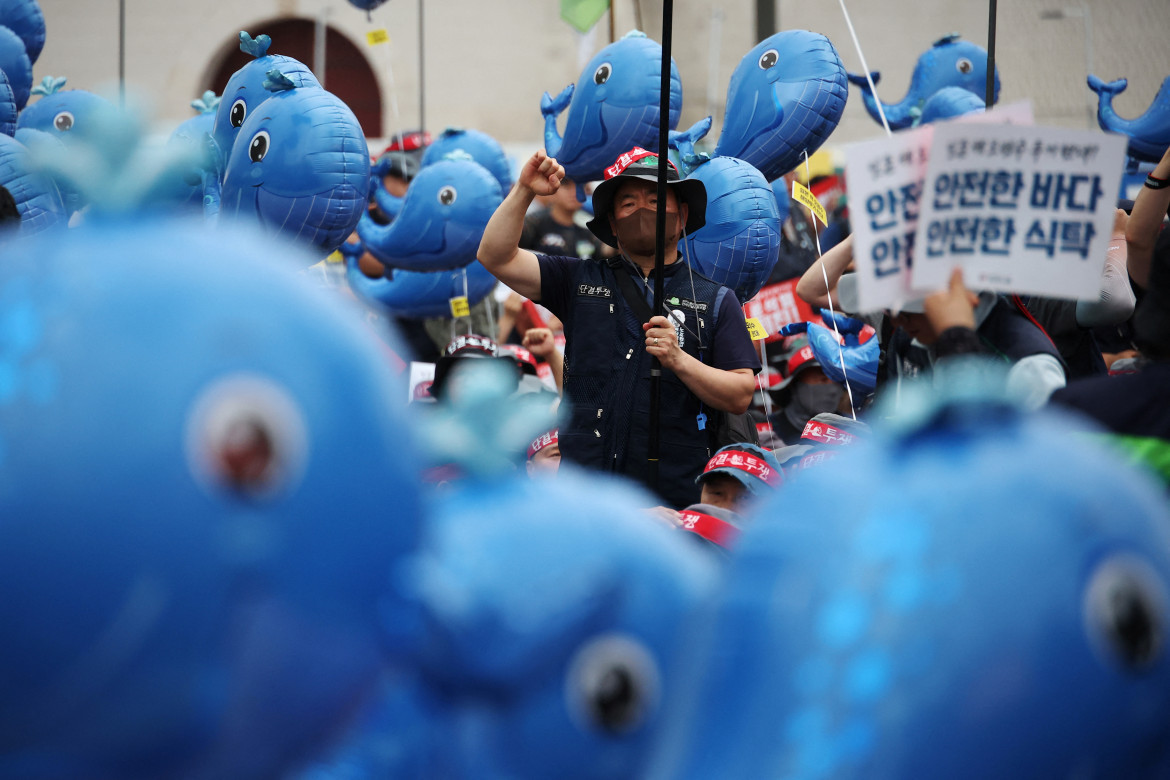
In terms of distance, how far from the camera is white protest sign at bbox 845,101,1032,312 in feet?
5.67

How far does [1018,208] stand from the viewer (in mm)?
1735

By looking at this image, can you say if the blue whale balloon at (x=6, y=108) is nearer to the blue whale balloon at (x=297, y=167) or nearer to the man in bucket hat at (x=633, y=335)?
the blue whale balloon at (x=297, y=167)

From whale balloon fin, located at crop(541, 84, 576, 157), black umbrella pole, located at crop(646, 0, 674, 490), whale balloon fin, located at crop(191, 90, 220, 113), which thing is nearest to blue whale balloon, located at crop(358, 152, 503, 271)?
whale balloon fin, located at crop(541, 84, 576, 157)

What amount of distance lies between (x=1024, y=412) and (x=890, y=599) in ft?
0.90

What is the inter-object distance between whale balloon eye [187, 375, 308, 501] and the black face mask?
253 cm

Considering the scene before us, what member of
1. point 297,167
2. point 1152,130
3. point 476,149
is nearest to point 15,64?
point 476,149

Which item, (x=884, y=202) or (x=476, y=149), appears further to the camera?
(x=476, y=149)

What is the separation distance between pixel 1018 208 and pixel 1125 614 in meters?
0.72

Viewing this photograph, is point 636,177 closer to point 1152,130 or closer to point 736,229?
point 736,229

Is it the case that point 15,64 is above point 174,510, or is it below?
above

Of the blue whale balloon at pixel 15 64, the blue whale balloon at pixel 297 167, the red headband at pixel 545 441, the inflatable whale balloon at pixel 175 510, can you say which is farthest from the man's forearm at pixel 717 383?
the blue whale balloon at pixel 15 64

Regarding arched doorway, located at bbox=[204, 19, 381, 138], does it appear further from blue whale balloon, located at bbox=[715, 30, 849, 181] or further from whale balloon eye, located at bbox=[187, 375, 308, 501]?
whale balloon eye, located at bbox=[187, 375, 308, 501]

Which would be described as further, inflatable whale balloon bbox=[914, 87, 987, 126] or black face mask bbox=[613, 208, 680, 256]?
inflatable whale balloon bbox=[914, 87, 987, 126]

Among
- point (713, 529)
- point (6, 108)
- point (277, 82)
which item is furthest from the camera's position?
point (6, 108)
